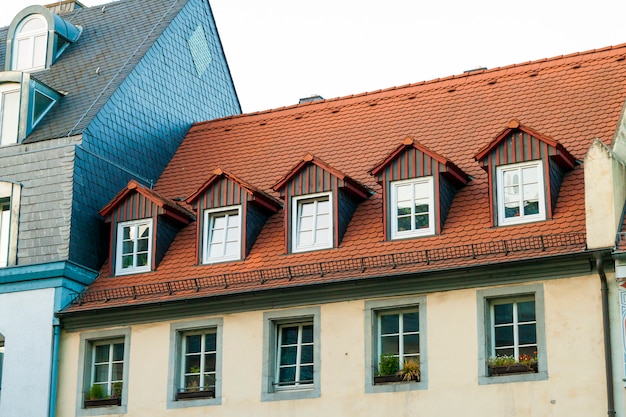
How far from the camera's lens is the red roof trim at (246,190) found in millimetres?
33906

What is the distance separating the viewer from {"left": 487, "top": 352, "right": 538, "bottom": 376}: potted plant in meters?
28.6

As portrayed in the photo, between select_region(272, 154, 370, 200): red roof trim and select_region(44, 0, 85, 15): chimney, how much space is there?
48.2 feet

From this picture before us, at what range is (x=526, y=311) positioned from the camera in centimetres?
Result: 2936

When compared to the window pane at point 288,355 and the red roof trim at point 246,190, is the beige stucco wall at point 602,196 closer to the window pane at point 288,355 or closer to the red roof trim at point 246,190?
the window pane at point 288,355

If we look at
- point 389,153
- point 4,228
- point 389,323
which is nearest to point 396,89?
point 389,153

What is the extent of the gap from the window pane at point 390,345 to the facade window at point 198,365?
14.1ft

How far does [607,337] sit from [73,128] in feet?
53.3

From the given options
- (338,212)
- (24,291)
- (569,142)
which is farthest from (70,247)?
(569,142)

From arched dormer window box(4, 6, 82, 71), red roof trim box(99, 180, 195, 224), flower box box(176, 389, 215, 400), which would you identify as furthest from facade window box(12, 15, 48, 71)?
flower box box(176, 389, 215, 400)

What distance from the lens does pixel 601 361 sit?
27672 millimetres

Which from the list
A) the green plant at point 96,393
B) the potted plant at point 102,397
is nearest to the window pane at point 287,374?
the potted plant at point 102,397

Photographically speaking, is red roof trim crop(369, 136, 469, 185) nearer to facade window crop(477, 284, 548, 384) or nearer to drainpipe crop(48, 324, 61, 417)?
facade window crop(477, 284, 548, 384)

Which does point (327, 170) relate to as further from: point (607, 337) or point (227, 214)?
point (607, 337)

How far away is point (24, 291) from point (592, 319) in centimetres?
1460
